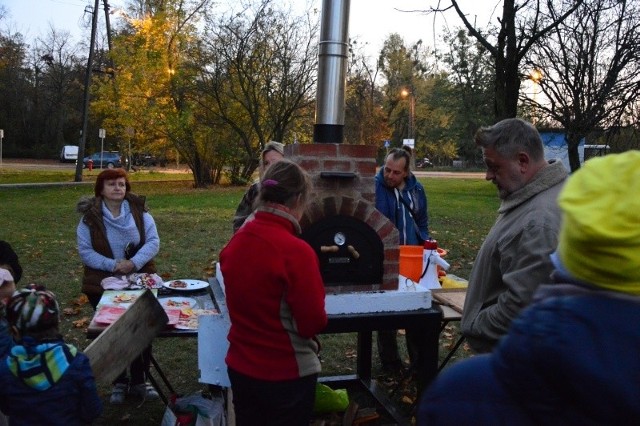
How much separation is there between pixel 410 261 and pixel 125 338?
6.39ft

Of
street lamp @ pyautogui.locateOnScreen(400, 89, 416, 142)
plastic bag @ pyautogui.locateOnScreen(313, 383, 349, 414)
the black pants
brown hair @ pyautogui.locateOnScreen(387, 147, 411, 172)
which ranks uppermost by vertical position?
street lamp @ pyautogui.locateOnScreen(400, 89, 416, 142)

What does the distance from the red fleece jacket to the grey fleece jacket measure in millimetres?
767

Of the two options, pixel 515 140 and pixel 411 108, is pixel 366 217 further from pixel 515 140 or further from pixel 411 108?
pixel 411 108

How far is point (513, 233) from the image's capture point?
8.93 feet

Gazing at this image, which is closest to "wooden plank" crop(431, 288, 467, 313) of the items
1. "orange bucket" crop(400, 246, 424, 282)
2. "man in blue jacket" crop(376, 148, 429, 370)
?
"orange bucket" crop(400, 246, 424, 282)

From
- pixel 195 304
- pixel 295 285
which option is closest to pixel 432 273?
pixel 195 304

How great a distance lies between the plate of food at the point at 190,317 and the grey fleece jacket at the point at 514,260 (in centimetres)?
158

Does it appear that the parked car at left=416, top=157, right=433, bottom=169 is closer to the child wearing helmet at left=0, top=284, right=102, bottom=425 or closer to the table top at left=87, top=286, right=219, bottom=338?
the table top at left=87, top=286, right=219, bottom=338

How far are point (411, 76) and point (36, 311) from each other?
5634 cm

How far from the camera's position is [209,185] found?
2636 centimetres

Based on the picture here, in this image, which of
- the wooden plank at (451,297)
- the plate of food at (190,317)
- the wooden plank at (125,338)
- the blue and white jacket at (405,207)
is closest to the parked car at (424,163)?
the blue and white jacket at (405,207)

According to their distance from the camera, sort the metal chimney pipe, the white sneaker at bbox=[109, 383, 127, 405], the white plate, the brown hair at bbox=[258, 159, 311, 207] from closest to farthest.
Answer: the brown hair at bbox=[258, 159, 311, 207] → the white plate → the metal chimney pipe → the white sneaker at bbox=[109, 383, 127, 405]

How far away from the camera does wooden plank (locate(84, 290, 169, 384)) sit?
3.05m

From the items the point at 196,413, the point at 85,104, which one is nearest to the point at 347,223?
the point at 196,413
